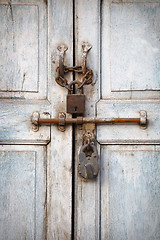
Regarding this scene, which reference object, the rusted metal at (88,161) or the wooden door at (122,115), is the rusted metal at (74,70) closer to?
the wooden door at (122,115)

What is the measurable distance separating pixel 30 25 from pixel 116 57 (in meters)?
0.41

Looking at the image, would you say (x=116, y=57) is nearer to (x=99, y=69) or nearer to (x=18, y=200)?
(x=99, y=69)

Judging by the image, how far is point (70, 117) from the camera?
97cm

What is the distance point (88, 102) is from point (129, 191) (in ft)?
1.42

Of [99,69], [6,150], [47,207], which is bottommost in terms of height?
[47,207]

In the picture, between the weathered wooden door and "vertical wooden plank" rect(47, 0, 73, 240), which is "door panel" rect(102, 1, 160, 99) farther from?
"vertical wooden plank" rect(47, 0, 73, 240)

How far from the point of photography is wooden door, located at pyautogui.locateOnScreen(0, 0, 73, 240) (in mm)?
961

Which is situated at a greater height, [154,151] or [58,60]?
[58,60]

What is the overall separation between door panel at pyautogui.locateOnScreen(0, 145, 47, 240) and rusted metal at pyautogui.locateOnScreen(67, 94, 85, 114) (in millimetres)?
220

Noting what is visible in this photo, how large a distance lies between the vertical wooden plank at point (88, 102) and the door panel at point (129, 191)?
4cm

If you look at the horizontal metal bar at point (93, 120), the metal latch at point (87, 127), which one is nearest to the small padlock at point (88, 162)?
the metal latch at point (87, 127)

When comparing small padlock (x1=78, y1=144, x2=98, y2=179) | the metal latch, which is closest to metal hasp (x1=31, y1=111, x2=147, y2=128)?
the metal latch

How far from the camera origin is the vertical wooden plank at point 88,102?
3.17 feet

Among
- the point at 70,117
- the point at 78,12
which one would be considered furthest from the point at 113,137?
the point at 78,12
